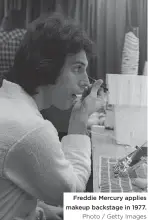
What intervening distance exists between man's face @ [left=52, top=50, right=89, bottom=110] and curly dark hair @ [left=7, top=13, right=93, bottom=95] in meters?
0.02

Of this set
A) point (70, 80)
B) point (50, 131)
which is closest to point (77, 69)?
point (70, 80)

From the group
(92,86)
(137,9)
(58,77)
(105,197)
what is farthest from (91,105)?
(137,9)

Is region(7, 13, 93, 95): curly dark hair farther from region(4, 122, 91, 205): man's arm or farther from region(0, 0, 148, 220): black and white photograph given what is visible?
region(4, 122, 91, 205): man's arm

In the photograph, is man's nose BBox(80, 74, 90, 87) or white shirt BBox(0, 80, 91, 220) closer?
white shirt BBox(0, 80, 91, 220)

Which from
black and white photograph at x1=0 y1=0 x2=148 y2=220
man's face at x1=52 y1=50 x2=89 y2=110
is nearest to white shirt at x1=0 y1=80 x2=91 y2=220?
black and white photograph at x1=0 y1=0 x2=148 y2=220

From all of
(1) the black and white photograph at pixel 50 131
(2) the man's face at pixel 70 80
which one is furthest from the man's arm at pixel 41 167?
(2) the man's face at pixel 70 80

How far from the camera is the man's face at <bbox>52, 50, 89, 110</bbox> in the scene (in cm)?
84

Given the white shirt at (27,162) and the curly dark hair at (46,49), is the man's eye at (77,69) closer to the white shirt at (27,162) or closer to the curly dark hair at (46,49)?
the curly dark hair at (46,49)

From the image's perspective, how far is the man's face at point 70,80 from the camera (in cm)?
84

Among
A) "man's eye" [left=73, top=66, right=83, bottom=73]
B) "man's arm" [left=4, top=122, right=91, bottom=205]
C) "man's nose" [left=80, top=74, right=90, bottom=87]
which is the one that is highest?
"man's eye" [left=73, top=66, right=83, bottom=73]

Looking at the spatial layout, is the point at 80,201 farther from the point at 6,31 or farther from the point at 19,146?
the point at 6,31

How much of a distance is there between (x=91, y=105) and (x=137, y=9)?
1800 millimetres

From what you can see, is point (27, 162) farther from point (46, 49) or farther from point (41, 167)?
point (46, 49)

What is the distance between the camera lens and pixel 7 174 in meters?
0.68
